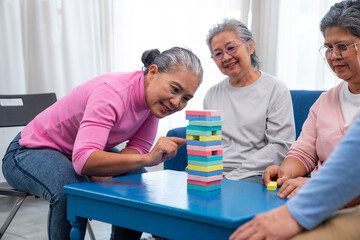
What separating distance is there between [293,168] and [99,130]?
2.54 ft

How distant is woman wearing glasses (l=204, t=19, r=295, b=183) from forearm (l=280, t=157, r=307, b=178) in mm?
297

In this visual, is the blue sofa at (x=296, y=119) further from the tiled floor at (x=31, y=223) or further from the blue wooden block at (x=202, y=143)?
the blue wooden block at (x=202, y=143)

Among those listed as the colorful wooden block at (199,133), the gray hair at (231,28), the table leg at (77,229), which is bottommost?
the table leg at (77,229)

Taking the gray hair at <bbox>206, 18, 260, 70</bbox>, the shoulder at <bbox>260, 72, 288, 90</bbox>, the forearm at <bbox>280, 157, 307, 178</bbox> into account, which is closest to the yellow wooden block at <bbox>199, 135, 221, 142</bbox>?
the forearm at <bbox>280, 157, 307, 178</bbox>

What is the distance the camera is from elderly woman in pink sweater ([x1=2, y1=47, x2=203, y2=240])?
5.48 ft

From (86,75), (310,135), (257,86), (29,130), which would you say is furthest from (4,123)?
(310,135)

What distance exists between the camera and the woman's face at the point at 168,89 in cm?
175

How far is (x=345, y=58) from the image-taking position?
5.24 feet

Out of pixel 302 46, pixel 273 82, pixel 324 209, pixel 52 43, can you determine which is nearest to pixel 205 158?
pixel 324 209

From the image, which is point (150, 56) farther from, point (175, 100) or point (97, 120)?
point (97, 120)

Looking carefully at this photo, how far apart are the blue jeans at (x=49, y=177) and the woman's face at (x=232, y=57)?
0.93 metres

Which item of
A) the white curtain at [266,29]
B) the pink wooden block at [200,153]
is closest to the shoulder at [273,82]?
the pink wooden block at [200,153]

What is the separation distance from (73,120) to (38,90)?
5.32 feet

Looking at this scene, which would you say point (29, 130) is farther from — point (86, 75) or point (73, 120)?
point (86, 75)
